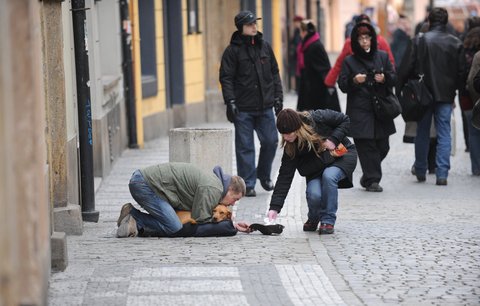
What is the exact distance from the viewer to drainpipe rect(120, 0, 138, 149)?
19.3 meters

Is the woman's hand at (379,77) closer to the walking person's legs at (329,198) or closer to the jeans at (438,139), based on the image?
the jeans at (438,139)

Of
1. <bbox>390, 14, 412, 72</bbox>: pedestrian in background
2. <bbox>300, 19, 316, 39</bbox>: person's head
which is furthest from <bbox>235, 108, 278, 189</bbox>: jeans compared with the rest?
<bbox>390, 14, 412, 72</bbox>: pedestrian in background

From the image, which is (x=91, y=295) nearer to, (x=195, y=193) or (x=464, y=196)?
(x=195, y=193)

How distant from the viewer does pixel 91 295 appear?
922cm

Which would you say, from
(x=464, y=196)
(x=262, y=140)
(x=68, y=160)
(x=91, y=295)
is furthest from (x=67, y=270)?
(x=464, y=196)

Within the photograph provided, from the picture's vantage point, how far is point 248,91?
14.7m

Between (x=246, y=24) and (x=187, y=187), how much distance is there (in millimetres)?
3543

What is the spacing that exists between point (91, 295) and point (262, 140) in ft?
19.1

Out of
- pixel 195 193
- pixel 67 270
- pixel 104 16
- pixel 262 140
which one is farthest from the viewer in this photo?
pixel 104 16

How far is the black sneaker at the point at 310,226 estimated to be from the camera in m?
12.1

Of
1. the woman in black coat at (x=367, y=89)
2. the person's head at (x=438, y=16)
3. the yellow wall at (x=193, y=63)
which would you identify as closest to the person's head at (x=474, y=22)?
the person's head at (x=438, y=16)

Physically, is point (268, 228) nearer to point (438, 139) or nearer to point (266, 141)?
point (266, 141)

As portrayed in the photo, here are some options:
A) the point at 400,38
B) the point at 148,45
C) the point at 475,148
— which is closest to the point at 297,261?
the point at 475,148

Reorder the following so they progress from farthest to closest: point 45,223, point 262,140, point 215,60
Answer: point 215,60
point 262,140
point 45,223
